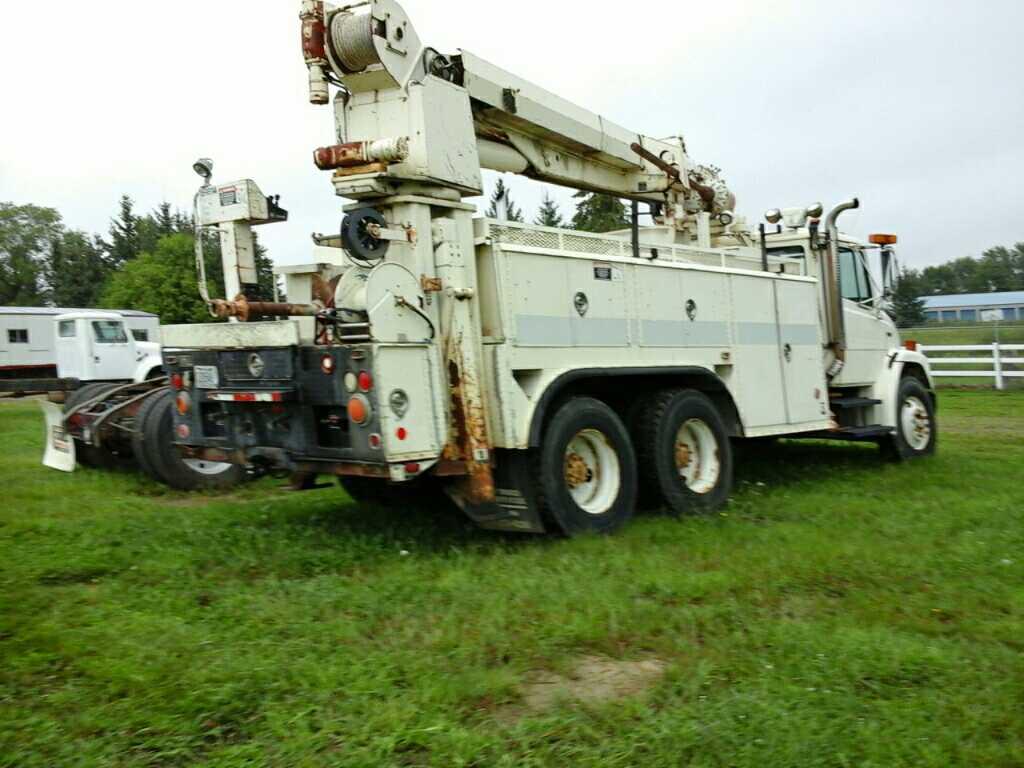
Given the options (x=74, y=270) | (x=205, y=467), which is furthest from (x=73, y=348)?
(x=74, y=270)

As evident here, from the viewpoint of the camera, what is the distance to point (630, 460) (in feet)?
23.1

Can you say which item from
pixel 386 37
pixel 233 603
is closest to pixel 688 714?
pixel 233 603

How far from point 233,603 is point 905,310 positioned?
9509mm

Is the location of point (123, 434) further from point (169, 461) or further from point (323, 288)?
point (323, 288)

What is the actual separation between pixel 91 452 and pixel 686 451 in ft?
22.4

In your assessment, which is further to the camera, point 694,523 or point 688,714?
point 694,523

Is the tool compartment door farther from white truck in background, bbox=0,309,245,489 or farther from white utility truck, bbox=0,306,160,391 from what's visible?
white utility truck, bbox=0,306,160,391

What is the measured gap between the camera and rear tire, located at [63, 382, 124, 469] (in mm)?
10445

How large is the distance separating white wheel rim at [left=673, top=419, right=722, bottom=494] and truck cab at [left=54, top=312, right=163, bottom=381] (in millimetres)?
14981

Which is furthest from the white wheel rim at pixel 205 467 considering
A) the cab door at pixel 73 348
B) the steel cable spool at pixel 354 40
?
the cab door at pixel 73 348

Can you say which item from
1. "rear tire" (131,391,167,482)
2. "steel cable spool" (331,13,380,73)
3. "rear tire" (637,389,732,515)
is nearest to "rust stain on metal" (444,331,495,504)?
"rear tire" (637,389,732,515)

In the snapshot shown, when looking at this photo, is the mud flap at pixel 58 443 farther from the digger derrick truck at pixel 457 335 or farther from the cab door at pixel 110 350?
the cab door at pixel 110 350

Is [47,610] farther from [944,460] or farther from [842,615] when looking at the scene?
[944,460]

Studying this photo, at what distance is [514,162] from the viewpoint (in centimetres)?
776
